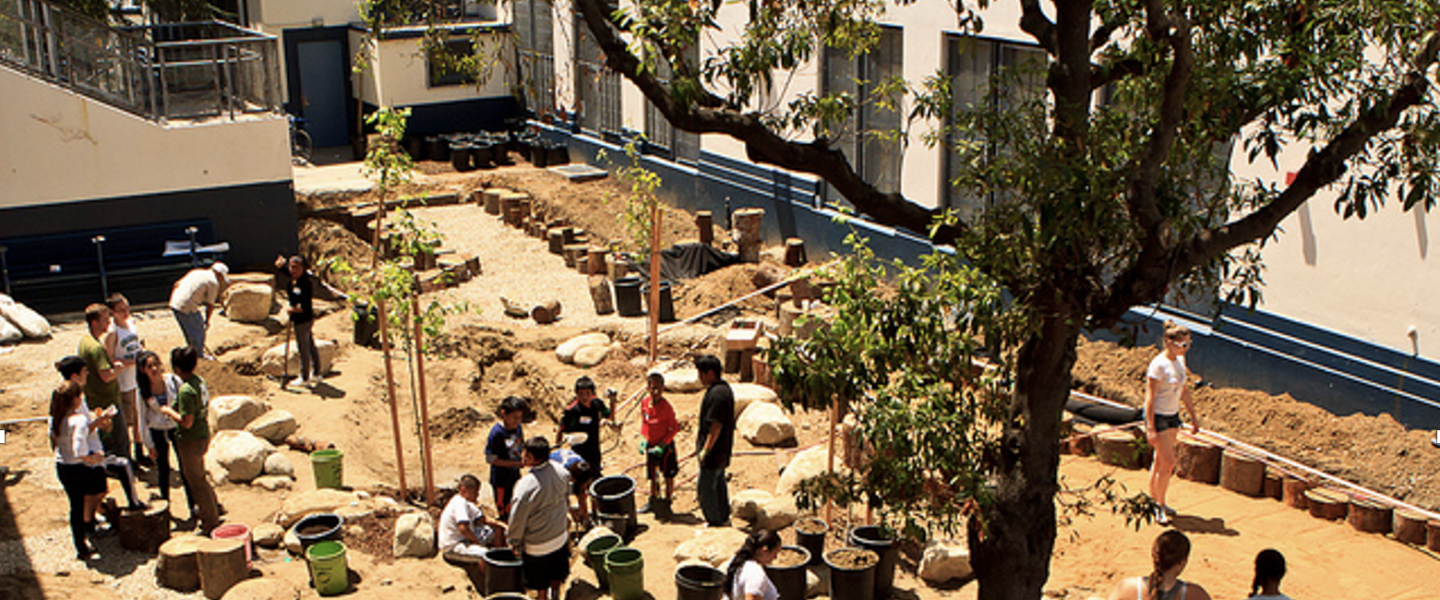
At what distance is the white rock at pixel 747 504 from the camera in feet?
36.8

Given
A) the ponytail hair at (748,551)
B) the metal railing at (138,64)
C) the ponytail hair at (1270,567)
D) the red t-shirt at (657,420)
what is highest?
the metal railing at (138,64)

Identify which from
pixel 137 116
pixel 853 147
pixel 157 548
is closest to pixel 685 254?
pixel 853 147

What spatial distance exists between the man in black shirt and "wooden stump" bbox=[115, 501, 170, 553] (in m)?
4.20

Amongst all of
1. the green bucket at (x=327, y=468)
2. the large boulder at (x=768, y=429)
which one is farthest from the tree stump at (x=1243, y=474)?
the green bucket at (x=327, y=468)

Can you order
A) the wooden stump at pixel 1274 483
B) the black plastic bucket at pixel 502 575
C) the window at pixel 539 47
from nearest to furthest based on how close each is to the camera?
the black plastic bucket at pixel 502 575, the wooden stump at pixel 1274 483, the window at pixel 539 47

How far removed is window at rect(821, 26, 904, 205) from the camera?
717 inches

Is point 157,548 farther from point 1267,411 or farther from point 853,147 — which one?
point 853,147

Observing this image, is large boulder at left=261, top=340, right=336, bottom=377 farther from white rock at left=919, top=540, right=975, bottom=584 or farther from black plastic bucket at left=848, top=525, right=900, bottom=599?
white rock at left=919, top=540, right=975, bottom=584

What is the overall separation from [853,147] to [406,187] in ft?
32.7

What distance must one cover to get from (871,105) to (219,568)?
11.7m

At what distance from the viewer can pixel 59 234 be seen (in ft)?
58.7

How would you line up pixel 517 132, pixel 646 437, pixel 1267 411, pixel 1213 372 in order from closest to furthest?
pixel 646 437
pixel 1267 411
pixel 1213 372
pixel 517 132

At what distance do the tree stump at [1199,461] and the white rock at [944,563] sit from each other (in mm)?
2984

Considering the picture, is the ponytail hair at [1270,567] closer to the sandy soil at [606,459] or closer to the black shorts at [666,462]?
the sandy soil at [606,459]
